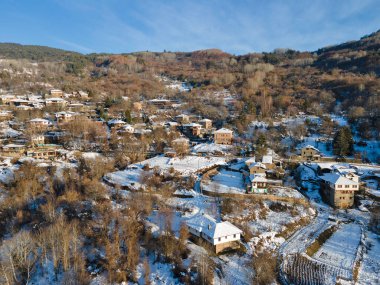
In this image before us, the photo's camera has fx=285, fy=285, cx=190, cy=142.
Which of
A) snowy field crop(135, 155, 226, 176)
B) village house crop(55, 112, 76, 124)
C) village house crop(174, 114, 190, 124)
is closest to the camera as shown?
snowy field crop(135, 155, 226, 176)

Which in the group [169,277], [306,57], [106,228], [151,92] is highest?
[306,57]

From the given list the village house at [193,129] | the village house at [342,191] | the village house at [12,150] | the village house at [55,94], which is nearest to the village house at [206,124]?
the village house at [193,129]

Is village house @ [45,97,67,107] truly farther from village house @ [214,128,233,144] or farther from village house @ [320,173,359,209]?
village house @ [320,173,359,209]

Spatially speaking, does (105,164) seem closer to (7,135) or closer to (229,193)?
(229,193)

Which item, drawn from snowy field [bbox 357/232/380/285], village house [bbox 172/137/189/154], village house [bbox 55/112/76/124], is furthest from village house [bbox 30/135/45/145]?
snowy field [bbox 357/232/380/285]

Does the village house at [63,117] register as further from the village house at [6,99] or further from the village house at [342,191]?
the village house at [342,191]

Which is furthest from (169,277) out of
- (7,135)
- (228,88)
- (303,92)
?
(228,88)
